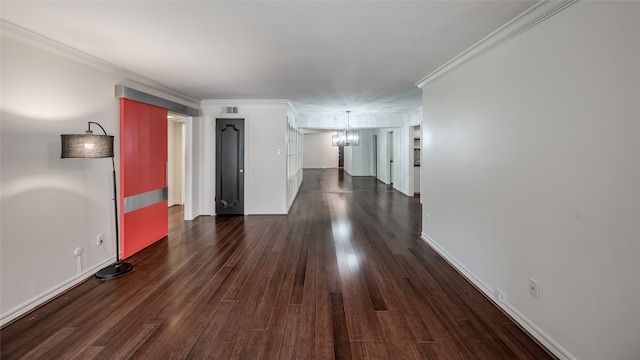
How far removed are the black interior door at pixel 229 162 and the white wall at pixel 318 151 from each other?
44.0ft

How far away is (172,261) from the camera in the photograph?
12.3 feet

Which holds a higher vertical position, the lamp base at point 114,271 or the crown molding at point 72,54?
the crown molding at point 72,54

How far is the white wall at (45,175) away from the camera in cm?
246

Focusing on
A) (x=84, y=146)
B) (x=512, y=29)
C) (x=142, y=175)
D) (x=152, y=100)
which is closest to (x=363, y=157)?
(x=152, y=100)

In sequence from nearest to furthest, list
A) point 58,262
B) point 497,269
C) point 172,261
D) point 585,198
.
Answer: point 585,198
point 497,269
point 58,262
point 172,261

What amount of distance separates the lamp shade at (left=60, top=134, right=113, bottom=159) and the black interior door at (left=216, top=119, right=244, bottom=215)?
10.9 feet

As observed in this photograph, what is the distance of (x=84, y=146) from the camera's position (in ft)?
9.27

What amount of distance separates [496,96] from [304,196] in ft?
21.9

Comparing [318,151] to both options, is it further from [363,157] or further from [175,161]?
[175,161]

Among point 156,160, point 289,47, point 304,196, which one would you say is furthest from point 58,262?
point 304,196

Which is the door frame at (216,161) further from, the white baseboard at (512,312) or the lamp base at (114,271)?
the white baseboard at (512,312)

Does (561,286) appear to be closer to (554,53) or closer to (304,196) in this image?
(554,53)

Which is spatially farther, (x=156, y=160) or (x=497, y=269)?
(x=156, y=160)

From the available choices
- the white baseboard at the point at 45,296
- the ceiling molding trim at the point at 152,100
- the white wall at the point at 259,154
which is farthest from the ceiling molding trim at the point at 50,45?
the white wall at the point at 259,154
